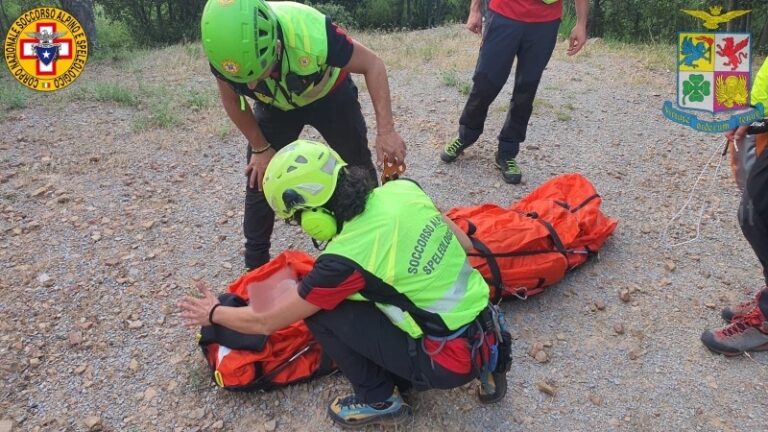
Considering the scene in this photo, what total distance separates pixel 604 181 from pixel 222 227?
10.2 ft

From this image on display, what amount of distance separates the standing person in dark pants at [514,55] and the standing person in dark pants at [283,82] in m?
1.59

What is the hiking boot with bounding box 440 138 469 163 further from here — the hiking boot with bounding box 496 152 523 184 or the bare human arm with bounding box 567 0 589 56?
the bare human arm with bounding box 567 0 589 56

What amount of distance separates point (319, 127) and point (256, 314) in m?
1.22

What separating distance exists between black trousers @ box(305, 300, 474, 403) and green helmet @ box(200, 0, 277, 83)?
1.06 meters

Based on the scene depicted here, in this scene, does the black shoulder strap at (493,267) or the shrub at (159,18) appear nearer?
the black shoulder strap at (493,267)

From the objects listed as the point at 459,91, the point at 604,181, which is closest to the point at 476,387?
the point at 604,181

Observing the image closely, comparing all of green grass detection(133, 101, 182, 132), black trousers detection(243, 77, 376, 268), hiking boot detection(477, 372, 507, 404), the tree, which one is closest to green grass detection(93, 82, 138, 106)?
green grass detection(133, 101, 182, 132)

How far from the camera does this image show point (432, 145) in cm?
559

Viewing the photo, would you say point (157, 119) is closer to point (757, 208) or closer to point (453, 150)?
point (453, 150)

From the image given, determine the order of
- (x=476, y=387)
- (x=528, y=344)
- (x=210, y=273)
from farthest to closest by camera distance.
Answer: (x=210, y=273) → (x=528, y=344) → (x=476, y=387)

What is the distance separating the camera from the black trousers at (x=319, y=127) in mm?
3102

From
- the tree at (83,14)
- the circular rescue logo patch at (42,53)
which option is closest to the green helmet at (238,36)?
the circular rescue logo patch at (42,53)

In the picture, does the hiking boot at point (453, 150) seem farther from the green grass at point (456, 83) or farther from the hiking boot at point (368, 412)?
the hiking boot at point (368, 412)

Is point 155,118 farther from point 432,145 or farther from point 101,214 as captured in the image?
point 432,145
